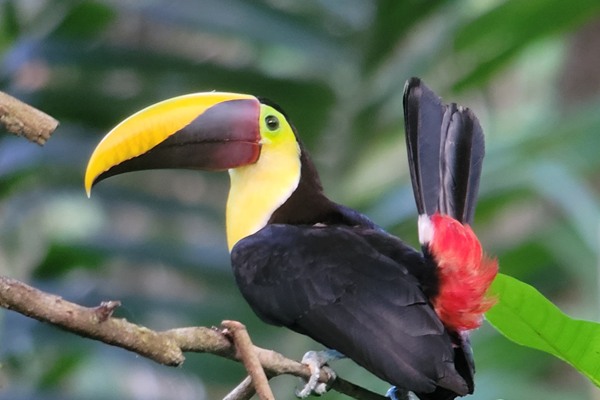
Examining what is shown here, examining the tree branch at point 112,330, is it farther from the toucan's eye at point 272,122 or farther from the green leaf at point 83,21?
the green leaf at point 83,21

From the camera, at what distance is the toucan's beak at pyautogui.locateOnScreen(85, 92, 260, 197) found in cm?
99

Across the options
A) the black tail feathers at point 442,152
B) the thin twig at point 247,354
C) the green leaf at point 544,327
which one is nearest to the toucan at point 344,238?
the black tail feathers at point 442,152

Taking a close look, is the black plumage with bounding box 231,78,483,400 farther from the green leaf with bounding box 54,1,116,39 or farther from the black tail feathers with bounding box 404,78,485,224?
the green leaf with bounding box 54,1,116,39

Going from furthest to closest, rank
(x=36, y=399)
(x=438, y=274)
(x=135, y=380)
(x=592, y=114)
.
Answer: (x=135, y=380) < (x=592, y=114) < (x=36, y=399) < (x=438, y=274)

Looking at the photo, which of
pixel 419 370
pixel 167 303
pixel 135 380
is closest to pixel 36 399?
pixel 167 303

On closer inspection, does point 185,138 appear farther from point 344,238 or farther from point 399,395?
point 399,395

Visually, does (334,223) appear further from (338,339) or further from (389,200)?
(389,200)

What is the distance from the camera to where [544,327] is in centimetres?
72

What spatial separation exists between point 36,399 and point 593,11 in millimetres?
1386

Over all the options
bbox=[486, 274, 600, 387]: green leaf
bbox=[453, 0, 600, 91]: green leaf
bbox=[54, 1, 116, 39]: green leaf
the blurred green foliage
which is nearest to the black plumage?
bbox=[486, 274, 600, 387]: green leaf

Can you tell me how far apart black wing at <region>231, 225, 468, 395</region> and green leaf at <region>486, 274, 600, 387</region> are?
121 mm

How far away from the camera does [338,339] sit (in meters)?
0.91

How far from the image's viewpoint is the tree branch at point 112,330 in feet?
1.68

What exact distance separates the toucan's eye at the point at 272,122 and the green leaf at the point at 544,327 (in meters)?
0.55
